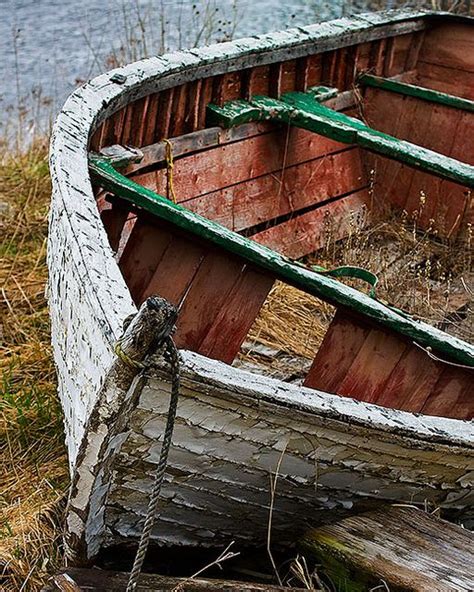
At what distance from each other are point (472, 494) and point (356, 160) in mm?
2379

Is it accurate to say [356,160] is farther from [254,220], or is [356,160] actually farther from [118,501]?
[118,501]

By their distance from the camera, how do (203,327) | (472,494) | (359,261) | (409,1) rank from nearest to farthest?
(472,494) → (203,327) → (359,261) → (409,1)

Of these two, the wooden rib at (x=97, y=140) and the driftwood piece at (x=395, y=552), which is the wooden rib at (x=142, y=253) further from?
the driftwood piece at (x=395, y=552)

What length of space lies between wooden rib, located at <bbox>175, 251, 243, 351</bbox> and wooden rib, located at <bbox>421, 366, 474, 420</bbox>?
70cm

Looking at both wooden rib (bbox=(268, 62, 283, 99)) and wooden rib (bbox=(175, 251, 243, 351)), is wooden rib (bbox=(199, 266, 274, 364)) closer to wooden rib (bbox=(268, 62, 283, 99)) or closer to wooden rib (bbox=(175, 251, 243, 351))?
wooden rib (bbox=(175, 251, 243, 351))

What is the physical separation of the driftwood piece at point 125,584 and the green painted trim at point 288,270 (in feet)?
2.29

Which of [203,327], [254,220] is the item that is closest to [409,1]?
[254,220]

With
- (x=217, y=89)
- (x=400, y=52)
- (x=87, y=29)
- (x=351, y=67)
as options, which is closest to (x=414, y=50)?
(x=400, y=52)

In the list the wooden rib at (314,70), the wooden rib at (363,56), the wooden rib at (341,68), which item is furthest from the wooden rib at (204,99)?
the wooden rib at (363,56)

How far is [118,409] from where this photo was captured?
177cm

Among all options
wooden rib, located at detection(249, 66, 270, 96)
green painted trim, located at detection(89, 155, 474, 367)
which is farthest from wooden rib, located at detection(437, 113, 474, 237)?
green painted trim, located at detection(89, 155, 474, 367)

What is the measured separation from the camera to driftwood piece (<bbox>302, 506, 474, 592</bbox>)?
203 centimetres

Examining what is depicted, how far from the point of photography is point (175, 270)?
291 cm

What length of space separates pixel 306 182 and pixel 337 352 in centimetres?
174
